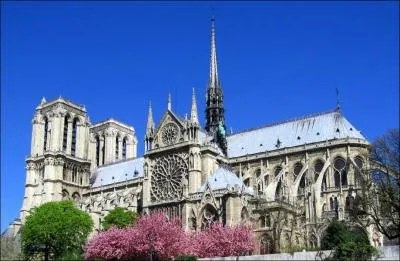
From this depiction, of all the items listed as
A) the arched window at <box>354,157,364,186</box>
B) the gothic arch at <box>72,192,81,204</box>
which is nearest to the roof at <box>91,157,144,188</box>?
the gothic arch at <box>72,192,81,204</box>

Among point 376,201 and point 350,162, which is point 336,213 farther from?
point 376,201

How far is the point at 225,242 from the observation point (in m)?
50.1

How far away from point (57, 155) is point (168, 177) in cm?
2591

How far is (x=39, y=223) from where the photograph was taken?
66.6m

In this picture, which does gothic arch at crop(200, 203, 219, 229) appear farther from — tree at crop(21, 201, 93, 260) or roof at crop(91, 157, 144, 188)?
roof at crop(91, 157, 144, 188)

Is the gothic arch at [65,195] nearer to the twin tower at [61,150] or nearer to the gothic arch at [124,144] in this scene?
the twin tower at [61,150]

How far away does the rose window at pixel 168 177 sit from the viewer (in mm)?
65188

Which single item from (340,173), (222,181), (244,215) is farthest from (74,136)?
(340,173)

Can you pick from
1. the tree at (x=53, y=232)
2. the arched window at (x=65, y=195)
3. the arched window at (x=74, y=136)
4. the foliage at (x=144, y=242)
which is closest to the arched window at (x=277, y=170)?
the foliage at (x=144, y=242)

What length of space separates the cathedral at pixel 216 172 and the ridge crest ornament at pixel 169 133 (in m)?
0.14

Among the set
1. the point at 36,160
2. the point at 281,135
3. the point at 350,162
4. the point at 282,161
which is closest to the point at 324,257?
the point at 350,162

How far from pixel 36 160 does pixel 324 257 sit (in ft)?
200

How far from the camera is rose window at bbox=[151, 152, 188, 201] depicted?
65.2m

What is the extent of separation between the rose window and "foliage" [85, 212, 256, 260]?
11369mm
